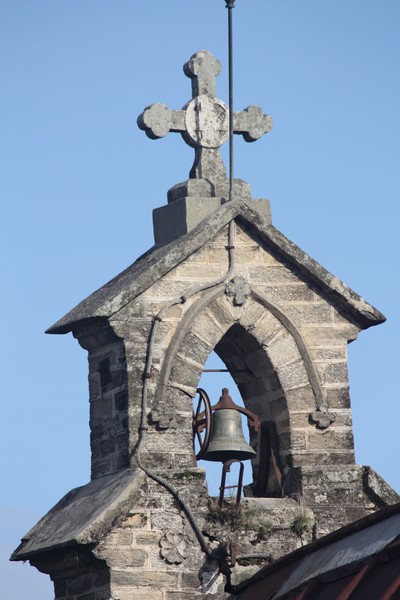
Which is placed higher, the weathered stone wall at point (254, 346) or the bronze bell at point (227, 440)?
the weathered stone wall at point (254, 346)

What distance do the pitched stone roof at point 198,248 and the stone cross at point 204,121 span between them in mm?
605

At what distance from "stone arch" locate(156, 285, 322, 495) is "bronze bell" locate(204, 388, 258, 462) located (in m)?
0.35

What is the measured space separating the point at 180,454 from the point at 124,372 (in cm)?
84

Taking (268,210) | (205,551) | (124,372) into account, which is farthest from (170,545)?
(268,210)

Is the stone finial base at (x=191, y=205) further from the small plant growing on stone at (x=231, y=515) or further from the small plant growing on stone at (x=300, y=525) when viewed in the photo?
the small plant growing on stone at (x=300, y=525)

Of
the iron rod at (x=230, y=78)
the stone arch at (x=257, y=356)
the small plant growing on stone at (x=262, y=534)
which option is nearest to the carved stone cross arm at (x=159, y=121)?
the iron rod at (x=230, y=78)

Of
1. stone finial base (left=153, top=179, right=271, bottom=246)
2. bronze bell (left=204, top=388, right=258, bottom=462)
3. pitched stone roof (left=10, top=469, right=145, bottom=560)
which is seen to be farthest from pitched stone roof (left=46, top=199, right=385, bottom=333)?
pitched stone roof (left=10, top=469, right=145, bottom=560)

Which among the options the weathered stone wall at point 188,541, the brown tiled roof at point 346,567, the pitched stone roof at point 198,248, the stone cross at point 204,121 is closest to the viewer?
the brown tiled roof at point 346,567

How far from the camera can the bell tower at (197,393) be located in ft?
56.7

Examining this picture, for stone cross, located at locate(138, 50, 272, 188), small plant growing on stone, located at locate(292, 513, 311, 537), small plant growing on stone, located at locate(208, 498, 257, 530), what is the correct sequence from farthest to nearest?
stone cross, located at locate(138, 50, 272, 188) < small plant growing on stone, located at locate(292, 513, 311, 537) < small plant growing on stone, located at locate(208, 498, 257, 530)

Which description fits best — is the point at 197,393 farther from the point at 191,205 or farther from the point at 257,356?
the point at 191,205

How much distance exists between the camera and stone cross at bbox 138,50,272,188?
18.7 m

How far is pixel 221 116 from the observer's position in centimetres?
1906

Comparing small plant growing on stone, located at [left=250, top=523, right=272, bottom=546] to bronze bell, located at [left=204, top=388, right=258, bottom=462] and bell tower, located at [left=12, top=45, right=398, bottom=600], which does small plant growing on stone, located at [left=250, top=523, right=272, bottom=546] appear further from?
bronze bell, located at [left=204, top=388, right=258, bottom=462]
